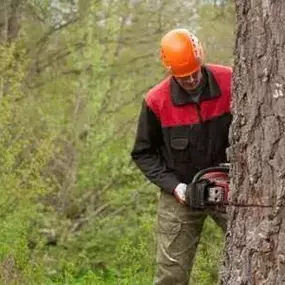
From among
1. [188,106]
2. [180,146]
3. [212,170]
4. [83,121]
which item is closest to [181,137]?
[180,146]

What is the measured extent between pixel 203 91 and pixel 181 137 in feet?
0.93

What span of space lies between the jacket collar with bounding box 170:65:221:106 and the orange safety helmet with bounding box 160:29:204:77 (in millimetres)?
75

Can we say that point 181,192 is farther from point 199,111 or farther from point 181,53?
point 181,53

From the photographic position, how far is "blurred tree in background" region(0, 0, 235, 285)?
27.0ft

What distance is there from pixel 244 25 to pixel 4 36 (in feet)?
28.0

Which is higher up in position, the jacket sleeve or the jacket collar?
the jacket collar

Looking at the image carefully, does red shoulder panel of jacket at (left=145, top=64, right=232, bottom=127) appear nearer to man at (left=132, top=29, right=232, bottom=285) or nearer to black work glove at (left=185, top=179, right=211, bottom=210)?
man at (left=132, top=29, right=232, bottom=285)

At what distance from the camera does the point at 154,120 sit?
5.37 meters

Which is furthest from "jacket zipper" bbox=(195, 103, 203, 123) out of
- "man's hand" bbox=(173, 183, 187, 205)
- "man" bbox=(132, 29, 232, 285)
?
"man's hand" bbox=(173, 183, 187, 205)

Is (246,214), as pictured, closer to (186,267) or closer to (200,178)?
(200,178)

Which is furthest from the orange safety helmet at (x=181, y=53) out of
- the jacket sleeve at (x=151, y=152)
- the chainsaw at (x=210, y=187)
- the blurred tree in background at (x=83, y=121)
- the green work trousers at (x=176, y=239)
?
the blurred tree in background at (x=83, y=121)

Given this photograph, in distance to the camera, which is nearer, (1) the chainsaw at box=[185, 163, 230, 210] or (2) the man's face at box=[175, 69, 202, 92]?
(1) the chainsaw at box=[185, 163, 230, 210]

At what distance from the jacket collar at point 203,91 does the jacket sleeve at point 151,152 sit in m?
0.18

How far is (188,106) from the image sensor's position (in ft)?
17.2
